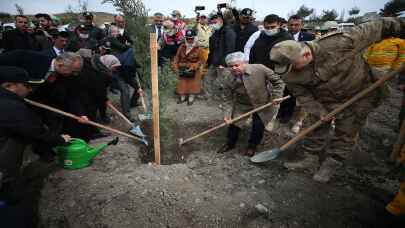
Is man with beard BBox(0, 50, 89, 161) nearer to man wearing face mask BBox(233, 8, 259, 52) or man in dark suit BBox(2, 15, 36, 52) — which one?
man in dark suit BBox(2, 15, 36, 52)

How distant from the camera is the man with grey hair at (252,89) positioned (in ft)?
11.9

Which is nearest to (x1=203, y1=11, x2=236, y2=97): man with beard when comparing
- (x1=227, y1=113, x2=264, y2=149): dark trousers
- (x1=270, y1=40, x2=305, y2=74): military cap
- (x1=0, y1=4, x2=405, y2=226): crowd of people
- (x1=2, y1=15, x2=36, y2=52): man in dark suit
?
(x1=0, y1=4, x2=405, y2=226): crowd of people

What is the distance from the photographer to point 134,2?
12.4ft

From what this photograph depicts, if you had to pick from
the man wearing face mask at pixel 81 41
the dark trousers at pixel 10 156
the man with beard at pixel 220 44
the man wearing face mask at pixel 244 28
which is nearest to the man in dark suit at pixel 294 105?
the man wearing face mask at pixel 244 28

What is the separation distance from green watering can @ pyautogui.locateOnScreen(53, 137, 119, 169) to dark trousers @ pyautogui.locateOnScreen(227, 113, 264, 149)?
7.14 feet

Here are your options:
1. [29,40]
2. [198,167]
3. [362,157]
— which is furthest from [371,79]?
[29,40]

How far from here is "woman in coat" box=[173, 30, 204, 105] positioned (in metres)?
6.32

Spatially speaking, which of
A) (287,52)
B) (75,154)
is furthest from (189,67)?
(287,52)

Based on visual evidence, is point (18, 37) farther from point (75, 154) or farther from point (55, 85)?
point (75, 154)

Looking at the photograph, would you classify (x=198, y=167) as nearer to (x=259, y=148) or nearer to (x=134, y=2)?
(x=259, y=148)

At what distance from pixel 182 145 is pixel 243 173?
1396 millimetres

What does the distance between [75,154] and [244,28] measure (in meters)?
4.70

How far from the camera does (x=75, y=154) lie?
132 inches

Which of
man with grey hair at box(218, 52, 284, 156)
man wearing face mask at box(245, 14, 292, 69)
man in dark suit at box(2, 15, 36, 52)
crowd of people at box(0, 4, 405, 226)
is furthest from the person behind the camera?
man in dark suit at box(2, 15, 36, 52)
